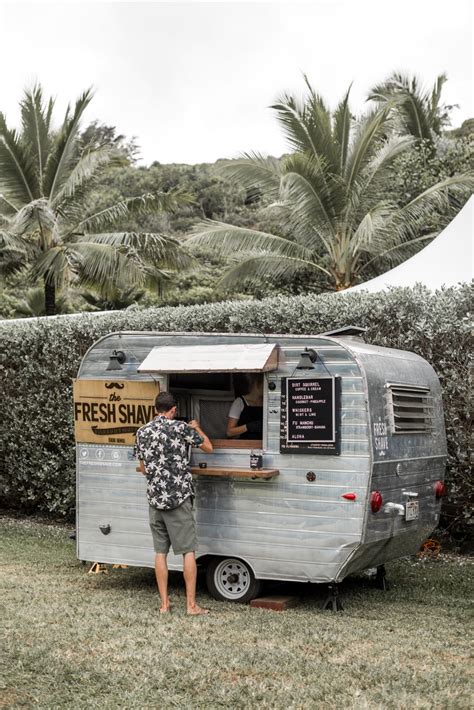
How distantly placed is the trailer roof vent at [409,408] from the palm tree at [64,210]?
1229cm

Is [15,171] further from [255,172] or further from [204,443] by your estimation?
[204,443]

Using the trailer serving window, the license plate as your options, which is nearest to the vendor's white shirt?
the trailer serving window

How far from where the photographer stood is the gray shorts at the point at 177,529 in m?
7.49

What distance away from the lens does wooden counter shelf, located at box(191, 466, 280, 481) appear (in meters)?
7.59

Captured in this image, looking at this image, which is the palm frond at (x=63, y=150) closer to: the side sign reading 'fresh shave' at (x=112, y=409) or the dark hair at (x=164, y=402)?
the side sign reading 'fresh shave' at (x=112, y=409)

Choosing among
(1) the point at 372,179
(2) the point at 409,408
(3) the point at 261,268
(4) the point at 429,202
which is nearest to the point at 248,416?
(2) the point at 409,408

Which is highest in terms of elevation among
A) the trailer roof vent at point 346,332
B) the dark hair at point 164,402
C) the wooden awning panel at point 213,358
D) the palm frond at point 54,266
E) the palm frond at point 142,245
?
the palm frond at point 142,245

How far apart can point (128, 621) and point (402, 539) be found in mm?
2505

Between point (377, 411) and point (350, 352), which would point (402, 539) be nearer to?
point (377, 411)

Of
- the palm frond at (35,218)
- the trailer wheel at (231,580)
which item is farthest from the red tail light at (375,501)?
the palm frond at (35,218)

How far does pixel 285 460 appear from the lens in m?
7.62

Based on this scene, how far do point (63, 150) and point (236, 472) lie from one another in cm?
1452

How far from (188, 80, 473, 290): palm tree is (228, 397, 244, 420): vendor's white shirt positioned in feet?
38.0

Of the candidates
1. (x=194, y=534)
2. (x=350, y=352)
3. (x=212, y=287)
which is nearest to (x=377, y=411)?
(x=350, y=352)
